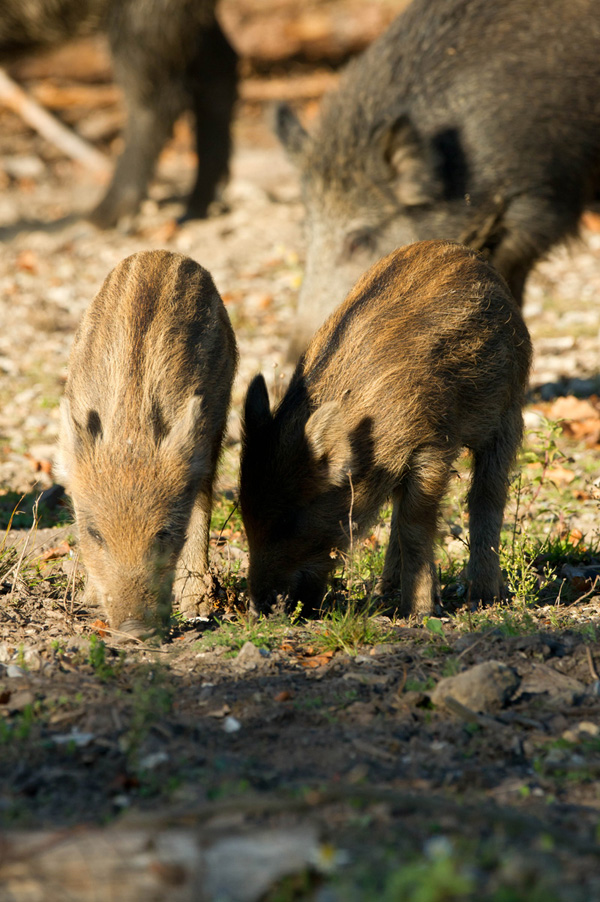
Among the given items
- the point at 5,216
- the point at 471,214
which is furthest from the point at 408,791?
the point at 5,216

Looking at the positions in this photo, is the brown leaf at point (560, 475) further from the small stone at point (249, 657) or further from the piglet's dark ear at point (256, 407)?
the small stone at point (249, 657)

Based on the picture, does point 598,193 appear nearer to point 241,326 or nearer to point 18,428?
point 241,326

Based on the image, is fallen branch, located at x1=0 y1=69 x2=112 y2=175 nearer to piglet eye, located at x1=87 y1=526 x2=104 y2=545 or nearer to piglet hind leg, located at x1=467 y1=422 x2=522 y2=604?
piglet hind leg, located at x1=467 y1=422 x2=522 y2=604

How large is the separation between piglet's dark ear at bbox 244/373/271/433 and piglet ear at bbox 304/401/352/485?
23cm

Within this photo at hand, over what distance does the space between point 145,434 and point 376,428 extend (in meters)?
0.91

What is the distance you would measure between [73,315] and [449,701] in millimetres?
6379

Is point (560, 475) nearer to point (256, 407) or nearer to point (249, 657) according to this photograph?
point (256, 407)

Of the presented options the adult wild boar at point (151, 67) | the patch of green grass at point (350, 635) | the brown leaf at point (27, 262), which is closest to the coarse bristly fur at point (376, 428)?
the patch of green grass at point (350, 635)

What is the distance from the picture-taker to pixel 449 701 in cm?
296

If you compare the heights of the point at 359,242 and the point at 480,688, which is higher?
the point at 359,242

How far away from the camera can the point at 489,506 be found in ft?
14.8

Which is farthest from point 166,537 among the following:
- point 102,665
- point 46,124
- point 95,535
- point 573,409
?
point 46,124

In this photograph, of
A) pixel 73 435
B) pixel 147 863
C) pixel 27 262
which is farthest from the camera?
pixel 27 262

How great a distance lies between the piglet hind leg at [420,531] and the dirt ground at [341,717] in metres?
0.14
